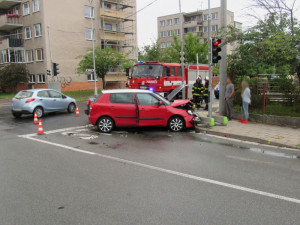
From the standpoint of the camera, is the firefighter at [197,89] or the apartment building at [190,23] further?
the apartment building at [190,23]

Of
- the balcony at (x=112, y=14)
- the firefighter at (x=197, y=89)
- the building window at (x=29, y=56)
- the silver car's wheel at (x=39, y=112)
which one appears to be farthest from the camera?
the balcony at (x=112, y=14)

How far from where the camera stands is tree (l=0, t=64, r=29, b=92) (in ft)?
108

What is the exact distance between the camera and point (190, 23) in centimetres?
6216

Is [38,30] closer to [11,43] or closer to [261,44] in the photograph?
[11,43]

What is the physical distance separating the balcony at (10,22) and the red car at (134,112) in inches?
1283

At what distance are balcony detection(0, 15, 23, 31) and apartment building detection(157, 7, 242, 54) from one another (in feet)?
109

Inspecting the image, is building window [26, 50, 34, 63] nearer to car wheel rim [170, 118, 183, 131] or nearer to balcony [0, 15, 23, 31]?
balcony [0, 15, 23, 31]

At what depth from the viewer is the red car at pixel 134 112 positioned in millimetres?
9750

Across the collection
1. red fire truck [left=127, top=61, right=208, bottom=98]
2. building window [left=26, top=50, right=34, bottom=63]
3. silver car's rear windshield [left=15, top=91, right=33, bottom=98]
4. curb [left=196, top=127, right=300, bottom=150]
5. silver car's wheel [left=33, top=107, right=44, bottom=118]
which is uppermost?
building window [left=26, top=50, right=34, bottom=63]

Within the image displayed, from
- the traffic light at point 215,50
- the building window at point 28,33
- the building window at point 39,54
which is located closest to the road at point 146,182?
the traffic light at point 215,50

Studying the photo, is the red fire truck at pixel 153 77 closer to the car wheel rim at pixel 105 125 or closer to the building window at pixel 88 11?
the car wheel rim at pixel 105 125

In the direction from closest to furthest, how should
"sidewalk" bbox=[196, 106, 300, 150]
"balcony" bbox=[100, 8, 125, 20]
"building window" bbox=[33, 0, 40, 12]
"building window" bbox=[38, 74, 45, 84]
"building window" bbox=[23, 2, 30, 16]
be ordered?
"sidewalk" bbox=[196, 106, 300, 150] < "building window" bbox=[33, 0, 40, 12] < "building window" bbox=[38, 74, 45, 84] < "building window" bbox=[23, 2, 30, 16] < "balcony" bbox=[100, 8, 125, 20]

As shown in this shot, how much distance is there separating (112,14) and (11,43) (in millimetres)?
14734

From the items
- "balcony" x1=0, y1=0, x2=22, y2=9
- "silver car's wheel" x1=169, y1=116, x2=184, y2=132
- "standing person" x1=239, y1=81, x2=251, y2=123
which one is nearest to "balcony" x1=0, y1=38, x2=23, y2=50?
"balcony" x1=0, y1=0, x2=22, y2=9
